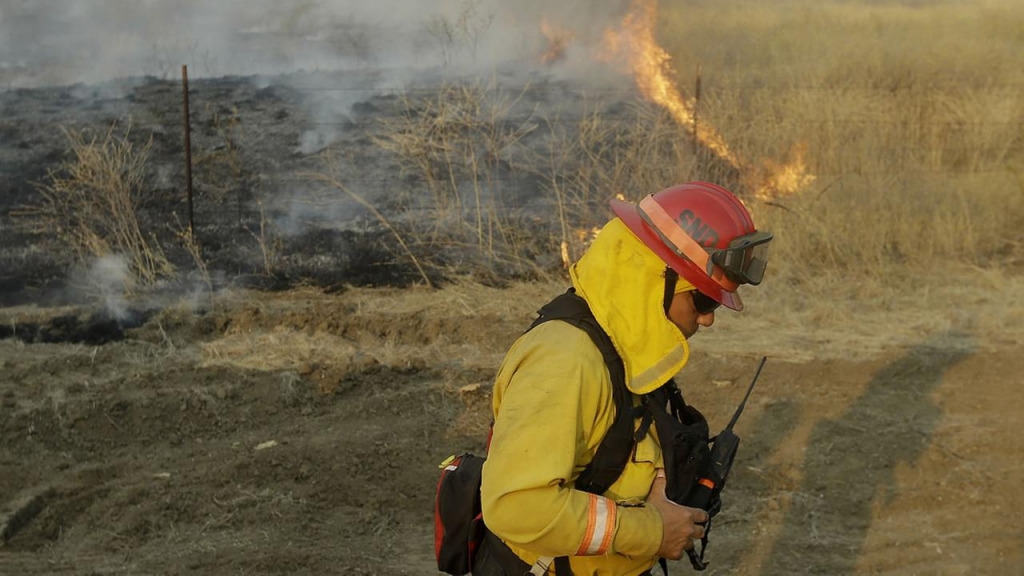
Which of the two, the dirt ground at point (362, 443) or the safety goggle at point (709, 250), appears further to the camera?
the dirt ground at point (362, 443)

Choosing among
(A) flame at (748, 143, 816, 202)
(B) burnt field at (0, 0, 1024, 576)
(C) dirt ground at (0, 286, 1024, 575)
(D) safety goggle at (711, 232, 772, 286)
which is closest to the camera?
(D) safety goggle at (711, 232, 772, 286)

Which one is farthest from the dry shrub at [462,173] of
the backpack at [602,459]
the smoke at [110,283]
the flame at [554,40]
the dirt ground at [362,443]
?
the backpack at [602,459]

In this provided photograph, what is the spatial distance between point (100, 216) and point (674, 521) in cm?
856

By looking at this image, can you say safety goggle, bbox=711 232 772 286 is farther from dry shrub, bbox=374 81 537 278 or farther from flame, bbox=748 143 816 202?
flame, bbox=748 143 816 202

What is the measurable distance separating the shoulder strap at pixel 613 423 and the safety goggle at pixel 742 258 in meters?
0.33

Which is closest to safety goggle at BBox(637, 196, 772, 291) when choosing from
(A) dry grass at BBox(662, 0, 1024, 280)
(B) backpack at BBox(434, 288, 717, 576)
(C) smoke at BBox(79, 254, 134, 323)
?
(B) backpack at BBox(434, 288, 717, 576)

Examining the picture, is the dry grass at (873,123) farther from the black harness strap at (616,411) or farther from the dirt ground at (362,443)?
the black harness strap at (616,411)

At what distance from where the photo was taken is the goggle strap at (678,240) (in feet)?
7.98

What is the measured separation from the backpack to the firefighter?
0.06ft

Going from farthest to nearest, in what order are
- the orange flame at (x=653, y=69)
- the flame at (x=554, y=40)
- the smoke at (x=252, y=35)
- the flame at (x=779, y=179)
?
the smoke at (x=252, y=35) < the flame at (x=554, y=40) < the orange flame at (x=653, y=69) < the flame at (x=779, y=179)

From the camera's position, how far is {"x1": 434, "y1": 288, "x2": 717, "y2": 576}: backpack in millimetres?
2369

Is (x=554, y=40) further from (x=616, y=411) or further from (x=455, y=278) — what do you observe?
(x=616, y=411)

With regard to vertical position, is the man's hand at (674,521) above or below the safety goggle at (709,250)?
below

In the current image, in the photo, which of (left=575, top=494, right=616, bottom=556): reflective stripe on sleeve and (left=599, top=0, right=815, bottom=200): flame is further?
(left=599, top=0, right=815, bottom=200): flame
